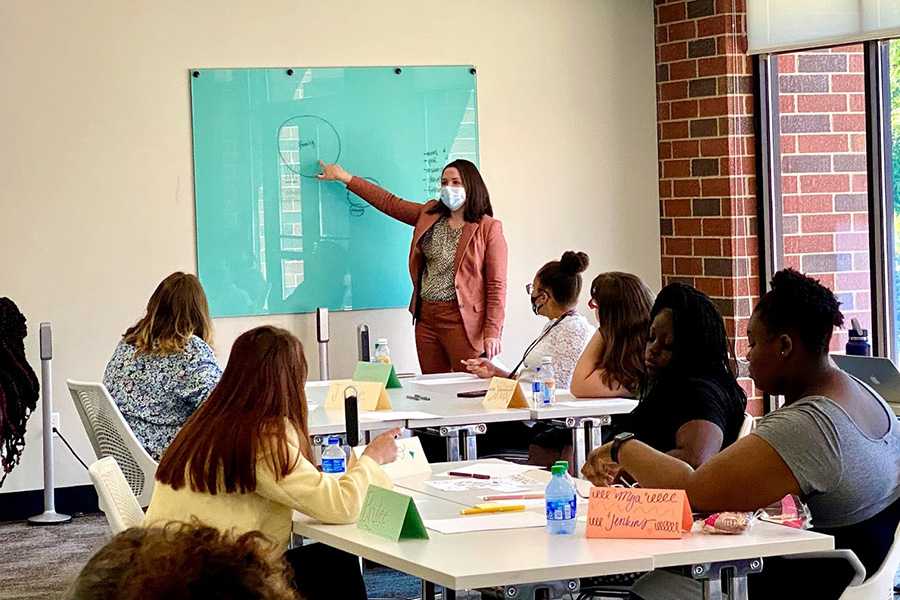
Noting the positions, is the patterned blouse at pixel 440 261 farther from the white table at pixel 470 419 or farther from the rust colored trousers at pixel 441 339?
the white table at pixel 470 419

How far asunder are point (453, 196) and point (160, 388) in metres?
2.30

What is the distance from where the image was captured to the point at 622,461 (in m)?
3.18

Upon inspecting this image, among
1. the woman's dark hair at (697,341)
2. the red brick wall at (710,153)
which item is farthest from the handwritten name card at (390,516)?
the red brick wall at (710,153)

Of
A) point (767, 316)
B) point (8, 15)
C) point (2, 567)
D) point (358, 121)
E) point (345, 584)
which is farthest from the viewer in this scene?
point (358, 121)

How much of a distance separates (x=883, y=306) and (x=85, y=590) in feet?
19.0

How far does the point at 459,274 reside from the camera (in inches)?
261

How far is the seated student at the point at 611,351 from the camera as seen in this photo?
4695 millimetres

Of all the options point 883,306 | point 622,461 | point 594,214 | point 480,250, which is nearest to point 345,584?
point 622,461

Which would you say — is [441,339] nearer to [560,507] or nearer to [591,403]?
[591,403]

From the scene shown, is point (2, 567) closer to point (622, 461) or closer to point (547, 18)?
point (622, 461)

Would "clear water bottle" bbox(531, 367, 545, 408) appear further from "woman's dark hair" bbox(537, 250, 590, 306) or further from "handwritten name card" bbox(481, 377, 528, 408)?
"woman's dark hair" bbox(537, 250, 590, 306)

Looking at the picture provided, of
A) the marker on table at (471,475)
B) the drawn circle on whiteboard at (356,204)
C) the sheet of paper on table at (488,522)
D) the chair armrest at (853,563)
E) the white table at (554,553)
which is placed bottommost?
the chair armrest at (853,563)

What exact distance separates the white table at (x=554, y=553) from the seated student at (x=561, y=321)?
2.34 m

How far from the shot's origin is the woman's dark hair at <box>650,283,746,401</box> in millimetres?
3541
